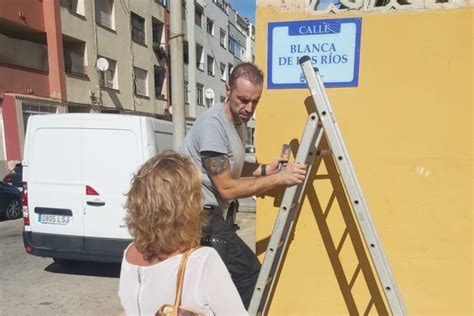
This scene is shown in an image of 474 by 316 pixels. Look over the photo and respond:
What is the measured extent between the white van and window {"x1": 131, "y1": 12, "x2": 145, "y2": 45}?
1738 cm

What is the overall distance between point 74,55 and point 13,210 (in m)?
9.70

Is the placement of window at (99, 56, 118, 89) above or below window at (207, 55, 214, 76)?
below

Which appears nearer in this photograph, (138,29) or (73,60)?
(73,60)

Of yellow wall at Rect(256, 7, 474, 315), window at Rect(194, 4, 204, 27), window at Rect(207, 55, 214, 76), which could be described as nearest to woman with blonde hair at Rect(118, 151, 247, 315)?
yellow wall at Rect(256, 7, 474, 315)

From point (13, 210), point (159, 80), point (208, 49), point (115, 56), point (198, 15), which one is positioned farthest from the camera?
point (208, 49)

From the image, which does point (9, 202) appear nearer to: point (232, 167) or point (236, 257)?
point (236, 257)

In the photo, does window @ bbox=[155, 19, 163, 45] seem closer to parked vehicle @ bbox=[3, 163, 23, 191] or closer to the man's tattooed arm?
parked vehicle @ bbox=[3, 163, 23, 191]

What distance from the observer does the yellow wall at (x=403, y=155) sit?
7.47ft

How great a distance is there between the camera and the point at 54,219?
5.28 meters

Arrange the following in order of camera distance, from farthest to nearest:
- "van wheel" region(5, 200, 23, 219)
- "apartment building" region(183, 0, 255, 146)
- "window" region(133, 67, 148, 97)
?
"apartment building" region(183, 0, 255, 146)
"window" region(133, 67, 148, 97)
"van wheel" region(5, 200, 23, 219)

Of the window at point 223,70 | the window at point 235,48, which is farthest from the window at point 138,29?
the window at point 235,48

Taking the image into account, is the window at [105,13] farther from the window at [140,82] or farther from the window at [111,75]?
the window at [140,82]

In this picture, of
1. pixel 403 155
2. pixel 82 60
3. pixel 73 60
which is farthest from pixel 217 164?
pixel 82 60

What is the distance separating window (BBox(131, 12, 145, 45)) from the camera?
21.4m
